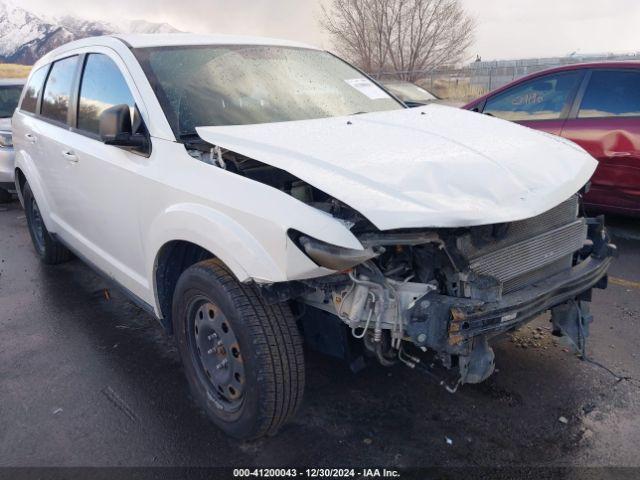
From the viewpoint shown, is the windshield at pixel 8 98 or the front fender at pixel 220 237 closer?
the front fender at pixel 220 237

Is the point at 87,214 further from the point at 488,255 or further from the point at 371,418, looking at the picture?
the point at 488,255

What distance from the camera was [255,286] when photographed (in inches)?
96.3

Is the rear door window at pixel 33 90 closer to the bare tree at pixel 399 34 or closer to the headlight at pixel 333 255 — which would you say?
the headlight at pixel 333 255

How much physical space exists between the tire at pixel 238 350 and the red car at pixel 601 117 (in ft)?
13.6

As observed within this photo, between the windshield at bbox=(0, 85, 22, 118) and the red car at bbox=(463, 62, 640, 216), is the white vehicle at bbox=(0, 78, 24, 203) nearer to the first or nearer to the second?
the windshield at bbox=(0, 85, 22, 118)

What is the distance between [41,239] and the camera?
214 inches

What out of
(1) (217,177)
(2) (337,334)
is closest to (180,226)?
(1) (217,177)

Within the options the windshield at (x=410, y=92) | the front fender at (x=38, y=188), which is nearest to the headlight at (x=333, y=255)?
the front fender at (x=38, y=188)

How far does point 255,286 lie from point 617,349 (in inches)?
95.3

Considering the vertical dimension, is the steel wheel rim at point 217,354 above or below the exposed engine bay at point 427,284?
below

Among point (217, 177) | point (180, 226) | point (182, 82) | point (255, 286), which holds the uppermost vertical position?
point (182, 82)

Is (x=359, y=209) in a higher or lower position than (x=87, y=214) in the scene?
higher

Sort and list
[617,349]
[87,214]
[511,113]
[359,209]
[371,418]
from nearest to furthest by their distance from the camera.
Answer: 1. [359,209]
2. [371,418]
3. [617,349]
4. [87,214]
5. [511,113]

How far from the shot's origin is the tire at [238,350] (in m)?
2.41
